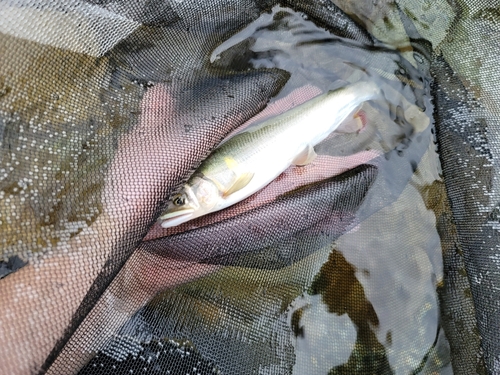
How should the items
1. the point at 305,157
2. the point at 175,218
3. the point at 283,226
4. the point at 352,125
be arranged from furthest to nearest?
1. the point at 352,125
2. the point at 305,157
3. the point at 283,226
4. the point at 175,218

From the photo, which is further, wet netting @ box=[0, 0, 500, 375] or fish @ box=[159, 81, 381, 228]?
fish @ box=[159, 81, 381, 228]

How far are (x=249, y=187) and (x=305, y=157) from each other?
0.41m

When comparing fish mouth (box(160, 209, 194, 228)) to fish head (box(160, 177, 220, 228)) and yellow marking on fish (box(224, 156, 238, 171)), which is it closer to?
fish head (box(160, 177, 220, 228))

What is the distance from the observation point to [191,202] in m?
1.88

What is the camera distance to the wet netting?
1.39 m

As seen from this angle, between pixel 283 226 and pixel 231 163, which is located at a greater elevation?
pixel 231 163

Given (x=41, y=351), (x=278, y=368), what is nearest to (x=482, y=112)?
(x=278, y=368)

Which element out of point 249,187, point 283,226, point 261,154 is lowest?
point 283,226

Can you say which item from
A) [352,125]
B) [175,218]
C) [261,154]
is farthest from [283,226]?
[352,125]

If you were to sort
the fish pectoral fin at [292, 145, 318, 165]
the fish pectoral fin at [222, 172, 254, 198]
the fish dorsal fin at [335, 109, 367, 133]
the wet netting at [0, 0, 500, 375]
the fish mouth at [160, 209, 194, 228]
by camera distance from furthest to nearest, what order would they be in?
1. the fish dorsal fin at [335, 109, 367, 133]
2. the fish pectoral fin at [292, 145, 318, 165]
3. the fish pectoral fin at [222, 172, 254, 198]
4. the fish mouth at [160, 209, 194, 228]
5. the wet netting at [0, 0, 500, 375]

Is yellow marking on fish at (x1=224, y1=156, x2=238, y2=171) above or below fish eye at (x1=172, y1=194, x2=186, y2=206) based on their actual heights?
above

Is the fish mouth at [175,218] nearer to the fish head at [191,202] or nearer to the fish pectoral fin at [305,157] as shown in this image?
the fish head at [191,202]

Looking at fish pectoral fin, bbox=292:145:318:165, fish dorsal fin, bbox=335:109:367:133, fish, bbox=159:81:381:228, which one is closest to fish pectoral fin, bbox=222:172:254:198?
fish, bbox=159:81:381:228

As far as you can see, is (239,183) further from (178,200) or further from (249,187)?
(178,200)
